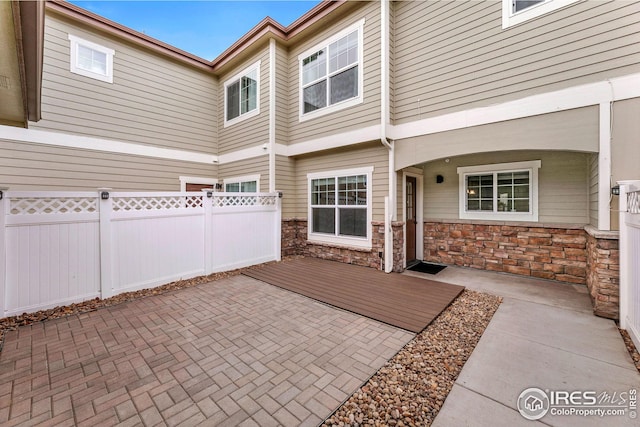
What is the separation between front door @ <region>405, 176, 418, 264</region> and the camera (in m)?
6.54

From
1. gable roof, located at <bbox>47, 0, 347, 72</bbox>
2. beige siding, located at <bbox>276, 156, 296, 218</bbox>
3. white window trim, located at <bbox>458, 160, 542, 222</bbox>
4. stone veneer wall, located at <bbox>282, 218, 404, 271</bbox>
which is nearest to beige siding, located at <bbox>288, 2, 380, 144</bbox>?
gable roof, located at <bbox>47, 0, 347, 72</bbox>

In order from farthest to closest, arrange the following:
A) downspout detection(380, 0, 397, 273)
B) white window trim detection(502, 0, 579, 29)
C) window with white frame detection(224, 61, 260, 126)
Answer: window with white frame detection(224, 61, 260, 126) < downspout detection(380, 0, 397, 273) < white window trim detection(502, 0, 579, 29)

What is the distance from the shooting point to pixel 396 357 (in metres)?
2.66

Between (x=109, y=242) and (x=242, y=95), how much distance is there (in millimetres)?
5867

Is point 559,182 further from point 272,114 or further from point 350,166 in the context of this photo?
point 272,114

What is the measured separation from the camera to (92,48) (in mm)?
6703

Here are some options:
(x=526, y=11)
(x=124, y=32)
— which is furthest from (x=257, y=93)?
(x=526, y=11)

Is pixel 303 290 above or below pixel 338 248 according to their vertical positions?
below

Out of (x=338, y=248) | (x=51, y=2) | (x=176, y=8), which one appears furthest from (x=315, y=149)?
(x=176, y=8)

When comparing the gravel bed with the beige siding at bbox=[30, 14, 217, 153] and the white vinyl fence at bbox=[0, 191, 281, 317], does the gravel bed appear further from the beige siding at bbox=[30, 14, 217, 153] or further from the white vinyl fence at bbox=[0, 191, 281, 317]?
the beige siding at bbox=[30, 14, 217, 153]

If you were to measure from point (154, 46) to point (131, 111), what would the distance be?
6.56ft

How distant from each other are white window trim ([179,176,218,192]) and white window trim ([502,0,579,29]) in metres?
8.39

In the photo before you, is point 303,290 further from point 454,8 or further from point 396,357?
point 454,8

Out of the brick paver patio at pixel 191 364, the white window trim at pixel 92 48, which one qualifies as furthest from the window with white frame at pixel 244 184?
the brick paver patio at pixel 191 364
